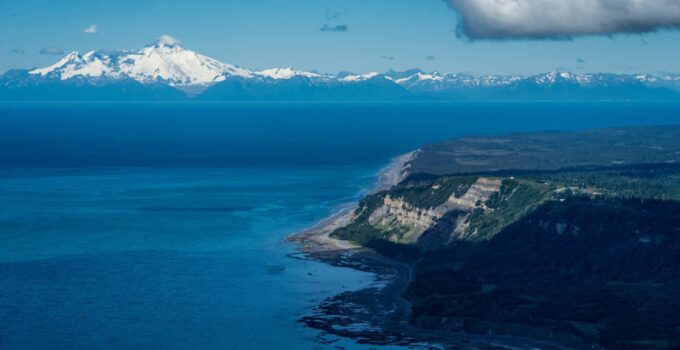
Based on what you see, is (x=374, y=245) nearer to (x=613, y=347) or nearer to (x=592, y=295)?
(x=592, y=295)

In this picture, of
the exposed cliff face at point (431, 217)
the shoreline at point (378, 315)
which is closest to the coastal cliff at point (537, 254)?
the exposed cliff face at point (431, 217)

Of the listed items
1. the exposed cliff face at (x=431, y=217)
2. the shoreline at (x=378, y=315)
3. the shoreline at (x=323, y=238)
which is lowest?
the shoreline at (x=378, y=315)

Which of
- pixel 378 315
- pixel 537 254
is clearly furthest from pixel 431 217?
pixel 378 315

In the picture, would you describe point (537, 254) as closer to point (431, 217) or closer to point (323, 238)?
point (431, 217)

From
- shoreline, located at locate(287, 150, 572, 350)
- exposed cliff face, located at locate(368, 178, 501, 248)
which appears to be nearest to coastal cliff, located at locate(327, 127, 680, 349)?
exposed cliff face, located at locate(368, 178, 501, 248)

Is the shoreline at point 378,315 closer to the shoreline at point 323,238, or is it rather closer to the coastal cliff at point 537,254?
the shoreline at point 323,238
